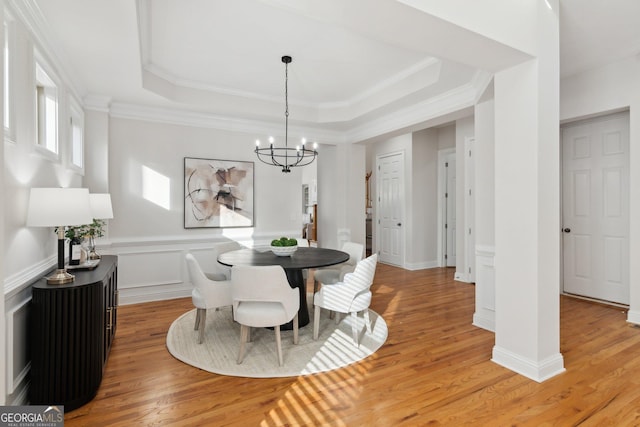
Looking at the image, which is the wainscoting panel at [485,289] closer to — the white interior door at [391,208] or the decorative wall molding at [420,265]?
the decorative wall molding at [420,265]

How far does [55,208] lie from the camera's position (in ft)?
7.28

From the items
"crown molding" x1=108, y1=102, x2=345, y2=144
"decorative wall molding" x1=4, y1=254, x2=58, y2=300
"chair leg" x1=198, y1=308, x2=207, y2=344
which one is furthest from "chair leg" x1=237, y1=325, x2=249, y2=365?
"crown molding" x1=108, y1=102, x2=345, y2=144

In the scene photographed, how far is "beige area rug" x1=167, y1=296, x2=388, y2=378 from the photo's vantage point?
2736 millimetres

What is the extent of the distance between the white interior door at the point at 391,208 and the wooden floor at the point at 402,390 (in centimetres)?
371

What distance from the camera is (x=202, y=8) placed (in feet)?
9.27

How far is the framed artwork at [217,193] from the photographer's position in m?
4.89

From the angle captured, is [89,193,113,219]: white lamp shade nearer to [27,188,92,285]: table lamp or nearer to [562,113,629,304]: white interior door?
[27,188,92,285]: table lamp

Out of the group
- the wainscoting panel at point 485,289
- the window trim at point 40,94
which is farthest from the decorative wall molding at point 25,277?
the wainscoting panel at point 485,289

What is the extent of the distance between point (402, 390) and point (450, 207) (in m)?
5.10

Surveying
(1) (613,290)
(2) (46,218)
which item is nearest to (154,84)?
(2) (46,218)

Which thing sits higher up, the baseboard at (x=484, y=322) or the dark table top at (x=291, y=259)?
the dark table top at (x=291, y=259)

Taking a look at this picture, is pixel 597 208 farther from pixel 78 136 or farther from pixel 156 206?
pixel 78 136

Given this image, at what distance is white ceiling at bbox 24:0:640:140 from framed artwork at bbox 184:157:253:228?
76cm

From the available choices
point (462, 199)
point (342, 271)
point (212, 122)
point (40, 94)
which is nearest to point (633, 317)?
point (462, 199)
